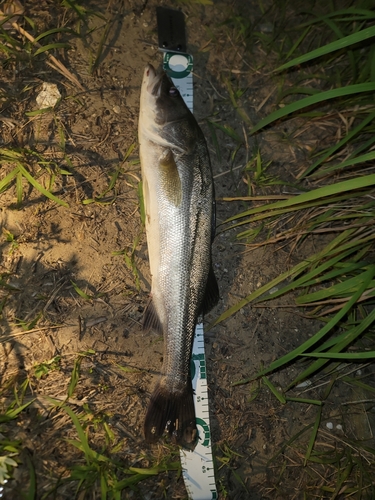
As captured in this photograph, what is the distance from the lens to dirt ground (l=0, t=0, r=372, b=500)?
118 inches

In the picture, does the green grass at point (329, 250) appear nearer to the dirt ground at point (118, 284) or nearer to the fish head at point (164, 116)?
the dirt ground at point (118, 284)

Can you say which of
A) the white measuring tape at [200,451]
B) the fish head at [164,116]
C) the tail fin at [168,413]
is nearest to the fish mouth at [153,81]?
the fish head at [164,116]

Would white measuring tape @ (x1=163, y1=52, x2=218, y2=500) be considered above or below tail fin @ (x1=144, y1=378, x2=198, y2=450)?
below

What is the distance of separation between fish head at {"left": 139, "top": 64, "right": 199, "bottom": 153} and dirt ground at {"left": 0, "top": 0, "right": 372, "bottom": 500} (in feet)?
1.39

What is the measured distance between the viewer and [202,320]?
329 cm

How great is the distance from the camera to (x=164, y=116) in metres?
3.05

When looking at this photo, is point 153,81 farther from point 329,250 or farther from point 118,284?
point 329,250

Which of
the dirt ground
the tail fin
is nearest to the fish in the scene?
the tail fin

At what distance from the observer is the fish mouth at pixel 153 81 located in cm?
308

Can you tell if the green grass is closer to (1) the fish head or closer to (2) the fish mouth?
(1) the fish head

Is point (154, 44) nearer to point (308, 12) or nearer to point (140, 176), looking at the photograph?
point (140, 176)

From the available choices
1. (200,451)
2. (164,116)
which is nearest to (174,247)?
(164,116)

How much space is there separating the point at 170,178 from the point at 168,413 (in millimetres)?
1860

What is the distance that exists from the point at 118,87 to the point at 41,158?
1001 millimetres
